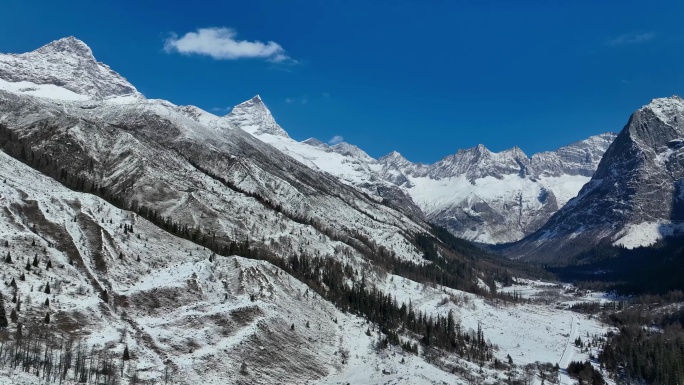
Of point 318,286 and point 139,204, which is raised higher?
point 139,204

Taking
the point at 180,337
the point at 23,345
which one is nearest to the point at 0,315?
the point at 23,345

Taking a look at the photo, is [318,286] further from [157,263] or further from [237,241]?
[157,263]

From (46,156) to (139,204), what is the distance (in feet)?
132

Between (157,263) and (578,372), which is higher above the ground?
(157,263)

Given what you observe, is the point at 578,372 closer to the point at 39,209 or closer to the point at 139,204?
the point at 39,209

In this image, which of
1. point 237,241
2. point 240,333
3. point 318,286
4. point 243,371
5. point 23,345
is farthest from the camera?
point 237,241

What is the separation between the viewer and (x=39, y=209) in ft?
356

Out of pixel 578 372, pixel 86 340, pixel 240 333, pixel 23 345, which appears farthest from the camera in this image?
pixel 578 372

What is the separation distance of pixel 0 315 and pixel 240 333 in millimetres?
36444

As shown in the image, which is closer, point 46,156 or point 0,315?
point 0,315

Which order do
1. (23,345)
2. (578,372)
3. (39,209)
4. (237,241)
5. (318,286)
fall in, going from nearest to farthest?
(23,345) < (39,209) < (578,372) < (318,286) < (237,241)

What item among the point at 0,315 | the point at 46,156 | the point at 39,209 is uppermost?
the point at 46,156

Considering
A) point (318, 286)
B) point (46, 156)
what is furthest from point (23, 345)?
point (46, 156)

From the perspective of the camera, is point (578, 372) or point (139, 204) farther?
point (139, 204)
